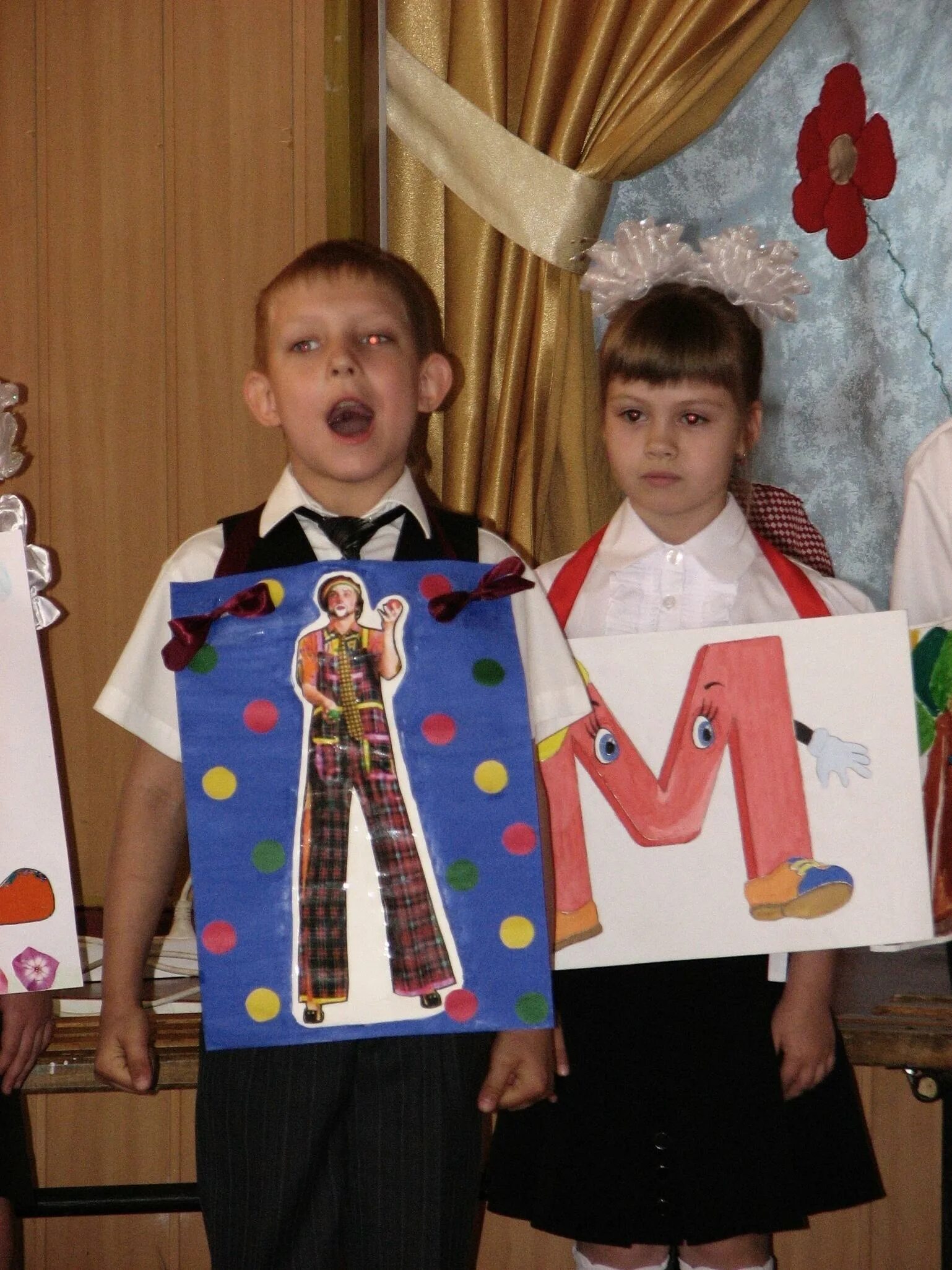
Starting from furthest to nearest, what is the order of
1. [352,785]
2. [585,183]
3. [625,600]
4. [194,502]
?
[194,502] → [585,183] → [625,600] → [352,785]

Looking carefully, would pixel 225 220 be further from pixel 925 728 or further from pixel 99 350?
pixel 925 728

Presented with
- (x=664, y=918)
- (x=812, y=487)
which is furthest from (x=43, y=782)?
(x=812, y=487)

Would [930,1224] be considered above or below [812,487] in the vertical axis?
below

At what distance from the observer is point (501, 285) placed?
2.30 metres

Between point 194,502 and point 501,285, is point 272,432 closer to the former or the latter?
point 194,502

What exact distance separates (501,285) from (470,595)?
1.17 m

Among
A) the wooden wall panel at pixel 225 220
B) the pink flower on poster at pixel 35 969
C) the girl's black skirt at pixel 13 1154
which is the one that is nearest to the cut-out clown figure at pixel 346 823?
the pink flower on poster at pixel 35 969

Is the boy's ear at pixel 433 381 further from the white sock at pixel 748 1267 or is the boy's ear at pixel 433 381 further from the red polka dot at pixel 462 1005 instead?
the white sock at pixel 748 1267

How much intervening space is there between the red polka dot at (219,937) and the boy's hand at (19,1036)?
0.32m

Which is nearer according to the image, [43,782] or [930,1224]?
[43,782]

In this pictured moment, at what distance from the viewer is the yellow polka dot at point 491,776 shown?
1.26 meters

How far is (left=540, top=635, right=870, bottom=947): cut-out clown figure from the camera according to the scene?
141 centimetres

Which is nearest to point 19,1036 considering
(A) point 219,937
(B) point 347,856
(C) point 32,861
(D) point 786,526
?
(C) point 32,861

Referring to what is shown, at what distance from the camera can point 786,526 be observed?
2143 mm
